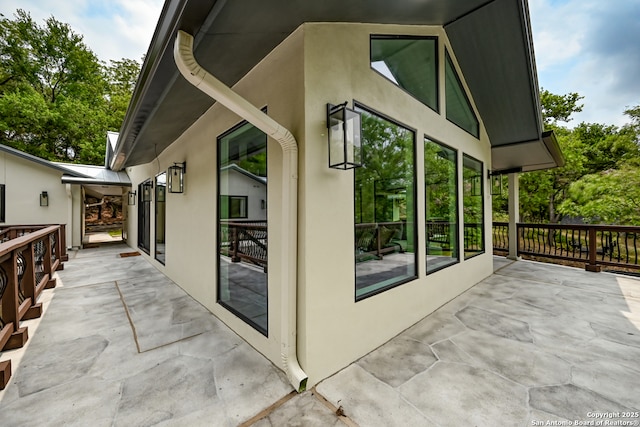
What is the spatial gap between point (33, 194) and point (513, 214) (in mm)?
14480

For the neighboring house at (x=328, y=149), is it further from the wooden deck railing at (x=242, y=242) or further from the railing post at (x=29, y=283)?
the railing post at (x=29, y=283)

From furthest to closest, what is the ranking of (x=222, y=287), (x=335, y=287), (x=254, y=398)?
1. (x=222, y=287)
2. (x=335, y=287)
3. (x=254, y=398)

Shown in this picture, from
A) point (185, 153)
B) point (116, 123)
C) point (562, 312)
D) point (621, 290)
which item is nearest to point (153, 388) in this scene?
point (185, 153)

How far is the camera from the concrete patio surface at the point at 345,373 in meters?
1.78

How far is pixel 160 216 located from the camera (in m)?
5.91

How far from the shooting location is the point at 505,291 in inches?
179

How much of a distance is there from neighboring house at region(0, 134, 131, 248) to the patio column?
498 inches

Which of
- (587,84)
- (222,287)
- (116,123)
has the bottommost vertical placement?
(222,287)

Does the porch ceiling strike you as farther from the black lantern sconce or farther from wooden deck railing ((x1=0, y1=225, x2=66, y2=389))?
wooden deck railing ((x1=0, y1=225, x2=66, y2=389))

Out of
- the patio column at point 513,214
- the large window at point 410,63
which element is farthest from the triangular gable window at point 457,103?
the patio column at point 513,214

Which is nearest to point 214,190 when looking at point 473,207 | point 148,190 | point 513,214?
point 148,190

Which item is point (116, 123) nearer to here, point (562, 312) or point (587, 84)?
point (562, 312)

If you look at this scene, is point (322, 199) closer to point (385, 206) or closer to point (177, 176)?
point (385, 206)

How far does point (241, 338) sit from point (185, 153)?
10.6 ft
